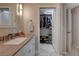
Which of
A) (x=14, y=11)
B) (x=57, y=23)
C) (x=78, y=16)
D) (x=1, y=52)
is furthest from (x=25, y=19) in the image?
(x=78, y=16)

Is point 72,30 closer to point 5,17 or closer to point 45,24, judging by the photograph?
point 45,24

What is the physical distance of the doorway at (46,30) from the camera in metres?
1.81

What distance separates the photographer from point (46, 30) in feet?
6.08

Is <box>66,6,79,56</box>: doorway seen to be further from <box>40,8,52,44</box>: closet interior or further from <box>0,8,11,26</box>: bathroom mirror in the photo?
<box>0,8,11,26</box>: bathroom mirror

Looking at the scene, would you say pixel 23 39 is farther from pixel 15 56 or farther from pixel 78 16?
pixel 78 16

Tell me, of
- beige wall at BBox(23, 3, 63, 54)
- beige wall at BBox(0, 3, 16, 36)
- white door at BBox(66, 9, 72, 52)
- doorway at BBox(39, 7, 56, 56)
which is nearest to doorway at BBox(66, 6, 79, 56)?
white door at BBox(66, 9, 72, 52)

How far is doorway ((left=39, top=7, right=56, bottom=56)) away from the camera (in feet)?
5.93

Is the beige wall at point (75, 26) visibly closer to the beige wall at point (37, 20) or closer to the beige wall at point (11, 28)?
the beige wall at point (37, 20)

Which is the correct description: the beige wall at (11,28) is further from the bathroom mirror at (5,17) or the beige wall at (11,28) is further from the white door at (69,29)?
the white door at (69,29)

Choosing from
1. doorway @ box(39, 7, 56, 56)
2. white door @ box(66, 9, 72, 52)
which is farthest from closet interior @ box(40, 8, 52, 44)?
white door @ box(66, 9, 72, 52)

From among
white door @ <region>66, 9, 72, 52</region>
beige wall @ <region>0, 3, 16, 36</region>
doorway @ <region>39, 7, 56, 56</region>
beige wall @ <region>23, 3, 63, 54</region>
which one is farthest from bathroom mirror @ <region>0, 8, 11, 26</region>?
white door @ <region>66, 9, 72, 52</region>

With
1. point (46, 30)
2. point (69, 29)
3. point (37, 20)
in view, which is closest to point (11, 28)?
point (37, 20)

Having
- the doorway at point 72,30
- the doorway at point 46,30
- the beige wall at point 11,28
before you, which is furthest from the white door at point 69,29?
the beige wall at point 11,28

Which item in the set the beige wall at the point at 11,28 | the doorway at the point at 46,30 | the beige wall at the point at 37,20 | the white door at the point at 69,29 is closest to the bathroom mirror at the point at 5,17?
the beige wall at the point at 11,28
